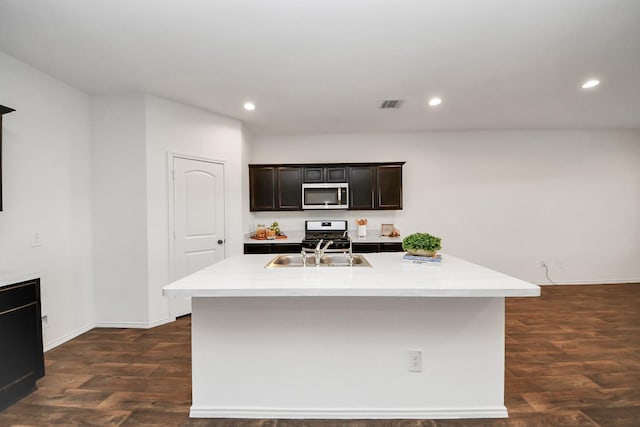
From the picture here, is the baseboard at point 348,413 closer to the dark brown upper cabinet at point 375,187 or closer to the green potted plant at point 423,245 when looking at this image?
the green potted plant at point 423,245

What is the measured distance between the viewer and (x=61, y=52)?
7.75ft

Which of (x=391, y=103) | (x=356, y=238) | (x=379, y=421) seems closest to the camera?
(x=379, y=421)

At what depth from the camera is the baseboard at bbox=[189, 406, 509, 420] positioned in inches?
70.5

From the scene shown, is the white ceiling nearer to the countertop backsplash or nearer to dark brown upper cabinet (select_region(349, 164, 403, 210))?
dark brown upper cabinet (select_region(349, 164, 403, 210))

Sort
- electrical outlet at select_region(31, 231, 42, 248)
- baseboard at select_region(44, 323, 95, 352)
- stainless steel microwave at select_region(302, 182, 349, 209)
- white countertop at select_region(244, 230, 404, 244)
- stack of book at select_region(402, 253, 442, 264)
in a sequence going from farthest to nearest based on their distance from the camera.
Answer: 1. stainless steel microwave at select_region(302, 182, 349, 209)
2. white countertop at select_region(244, 230, 404, 244)
3. baseboard at select_region(44, 323, 95, 352)
4. electrical outlet at select_region(31, 231, 42, 248)
5. stack of book at select_region(402, 253, 442, 264)

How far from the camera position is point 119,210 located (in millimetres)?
3213

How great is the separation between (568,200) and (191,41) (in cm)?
565

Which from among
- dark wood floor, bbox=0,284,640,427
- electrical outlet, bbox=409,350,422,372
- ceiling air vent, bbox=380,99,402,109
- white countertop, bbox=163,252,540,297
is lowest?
dark wood floor, bbox=0,284,640,427

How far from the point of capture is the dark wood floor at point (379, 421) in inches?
70.9

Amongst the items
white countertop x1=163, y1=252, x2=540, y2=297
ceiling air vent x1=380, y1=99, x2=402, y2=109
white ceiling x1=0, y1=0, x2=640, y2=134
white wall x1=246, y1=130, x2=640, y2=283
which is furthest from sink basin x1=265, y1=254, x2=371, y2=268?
white wall x1=246, y1=130, x2=640, y2=283

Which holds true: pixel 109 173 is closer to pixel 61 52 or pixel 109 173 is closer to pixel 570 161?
pixel 61 52

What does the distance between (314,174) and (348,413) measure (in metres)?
3.21

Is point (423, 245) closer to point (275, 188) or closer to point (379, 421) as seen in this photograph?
point (379, 421)

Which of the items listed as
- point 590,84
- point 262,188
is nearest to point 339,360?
point 262,188
